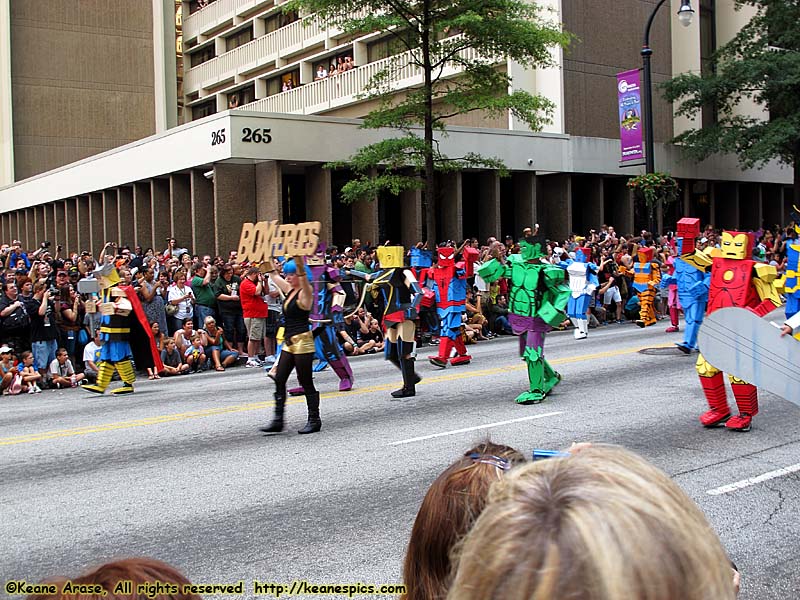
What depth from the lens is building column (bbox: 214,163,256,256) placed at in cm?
2748

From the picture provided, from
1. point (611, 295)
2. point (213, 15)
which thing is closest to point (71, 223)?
point (213, 15)

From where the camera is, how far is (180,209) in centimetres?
3086

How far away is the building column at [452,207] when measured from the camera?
3022cm

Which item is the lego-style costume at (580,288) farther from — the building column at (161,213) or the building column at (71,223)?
the building column at (71,223)

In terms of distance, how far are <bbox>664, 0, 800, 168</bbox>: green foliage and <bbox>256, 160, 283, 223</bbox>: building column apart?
16688 mm

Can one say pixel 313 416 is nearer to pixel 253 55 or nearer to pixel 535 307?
pixel 535 307

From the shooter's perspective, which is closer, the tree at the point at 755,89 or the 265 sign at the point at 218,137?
the 265 sign at the point at 218,137

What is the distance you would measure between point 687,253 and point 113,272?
8.12m

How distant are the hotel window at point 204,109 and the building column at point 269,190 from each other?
81.1ft

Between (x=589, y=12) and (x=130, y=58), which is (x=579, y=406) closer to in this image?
(x=589, y=12)

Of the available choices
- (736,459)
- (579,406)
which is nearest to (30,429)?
(579,406)

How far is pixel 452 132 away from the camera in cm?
2925

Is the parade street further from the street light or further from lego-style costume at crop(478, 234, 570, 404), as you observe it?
the street light

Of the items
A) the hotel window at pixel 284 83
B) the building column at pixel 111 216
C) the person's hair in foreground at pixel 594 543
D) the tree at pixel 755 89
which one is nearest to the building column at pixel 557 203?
the tree at pixel 755 89
